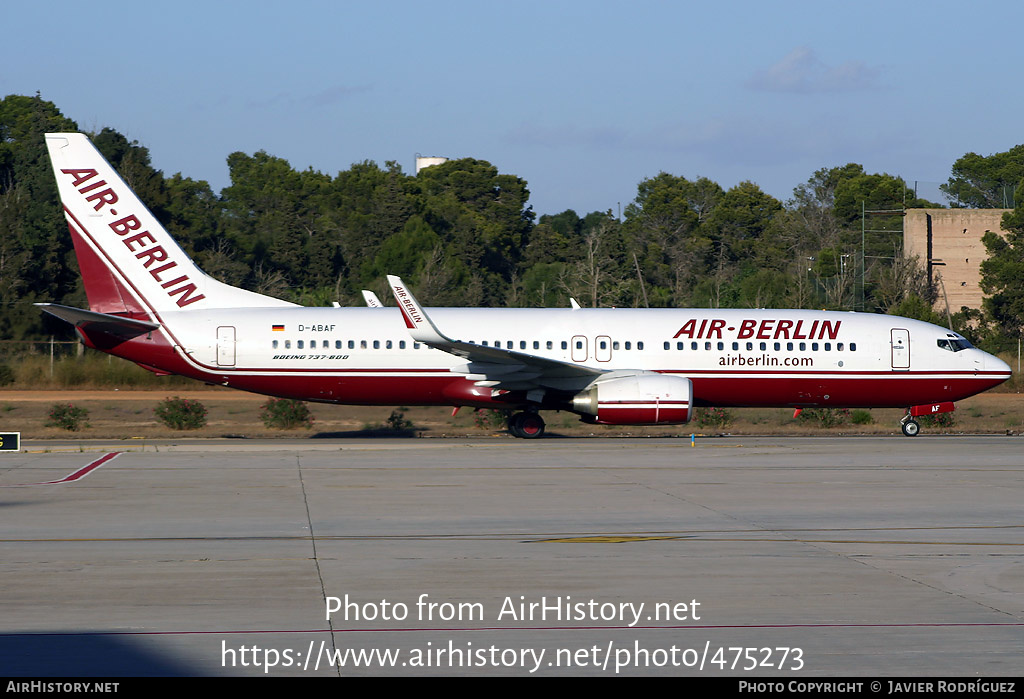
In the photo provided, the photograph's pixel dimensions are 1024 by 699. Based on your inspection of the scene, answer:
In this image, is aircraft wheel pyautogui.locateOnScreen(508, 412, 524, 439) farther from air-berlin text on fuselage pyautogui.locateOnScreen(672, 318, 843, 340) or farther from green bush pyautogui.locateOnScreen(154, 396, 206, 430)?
green bush pyautogui.locateOnScreen(154, 396, 206, 430)

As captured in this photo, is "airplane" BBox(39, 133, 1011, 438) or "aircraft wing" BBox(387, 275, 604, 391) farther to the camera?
"airplane" BBox(39, 133, 1011, 438)

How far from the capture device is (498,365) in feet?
96.1

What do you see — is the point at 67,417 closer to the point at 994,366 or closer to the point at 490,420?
the point at 490,420

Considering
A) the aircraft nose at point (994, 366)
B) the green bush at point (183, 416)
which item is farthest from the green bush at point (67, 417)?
the aircraft nose at point (994, 366)

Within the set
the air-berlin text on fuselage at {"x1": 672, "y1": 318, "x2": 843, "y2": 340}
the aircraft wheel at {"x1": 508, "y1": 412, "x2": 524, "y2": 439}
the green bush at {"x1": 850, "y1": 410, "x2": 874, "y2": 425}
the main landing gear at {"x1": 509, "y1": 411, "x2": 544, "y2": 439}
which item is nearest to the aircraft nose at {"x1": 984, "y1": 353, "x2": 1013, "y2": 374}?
the air-berlin text on fuselage at {"x1": 672, "y1": 318, "x2": 843, "y2": 340}

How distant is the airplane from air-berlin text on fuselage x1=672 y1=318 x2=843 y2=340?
3cm

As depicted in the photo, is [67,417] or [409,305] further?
[67,417]

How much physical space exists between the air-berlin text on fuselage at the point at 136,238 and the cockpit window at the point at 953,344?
1956 centimetres

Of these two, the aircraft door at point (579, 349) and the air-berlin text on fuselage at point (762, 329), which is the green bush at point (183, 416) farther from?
the air-berlin text on fuselage at point (762, 329)

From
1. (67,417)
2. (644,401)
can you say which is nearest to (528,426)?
(644,401)

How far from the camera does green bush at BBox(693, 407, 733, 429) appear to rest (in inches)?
1415

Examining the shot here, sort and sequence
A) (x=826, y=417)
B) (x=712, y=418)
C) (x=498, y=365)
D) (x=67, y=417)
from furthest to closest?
1. (x=826, y=417)
2. (x=712, y=418)
3. (x=67, y=417)
4. (x=498, y=365)

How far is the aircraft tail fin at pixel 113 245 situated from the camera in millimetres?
29672

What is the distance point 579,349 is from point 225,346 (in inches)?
351
